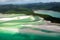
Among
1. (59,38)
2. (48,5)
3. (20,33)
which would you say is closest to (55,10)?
(48,5)

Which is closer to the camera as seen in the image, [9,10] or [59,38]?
[59,38]

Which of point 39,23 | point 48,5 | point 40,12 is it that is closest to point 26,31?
point 39,23

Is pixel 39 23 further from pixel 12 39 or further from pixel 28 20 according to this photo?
pixel 12 39

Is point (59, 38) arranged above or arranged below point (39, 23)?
below

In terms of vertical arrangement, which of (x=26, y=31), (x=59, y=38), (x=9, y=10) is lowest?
(x=59, y=38)

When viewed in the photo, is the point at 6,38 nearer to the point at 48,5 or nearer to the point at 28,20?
the point at 28,20

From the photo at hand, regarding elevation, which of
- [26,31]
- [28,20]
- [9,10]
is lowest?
Answer: [26,31]

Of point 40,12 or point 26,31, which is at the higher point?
point 40,12
